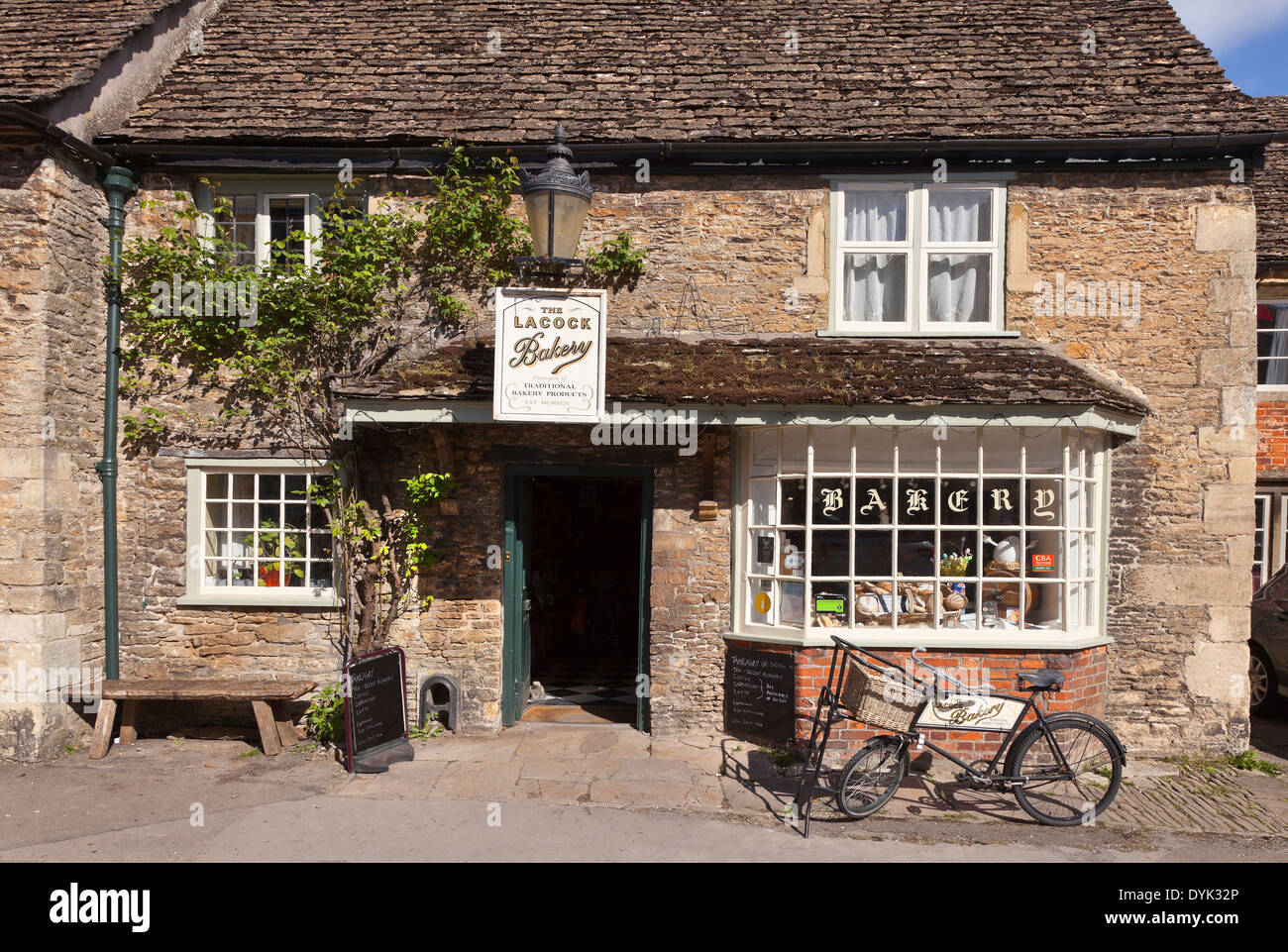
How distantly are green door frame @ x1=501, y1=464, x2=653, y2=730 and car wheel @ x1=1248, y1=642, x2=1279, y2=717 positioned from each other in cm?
661

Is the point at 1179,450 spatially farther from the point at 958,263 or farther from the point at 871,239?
the point at 871,239

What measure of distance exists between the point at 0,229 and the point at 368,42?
4132 millimetres

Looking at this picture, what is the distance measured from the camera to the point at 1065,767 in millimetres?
6145

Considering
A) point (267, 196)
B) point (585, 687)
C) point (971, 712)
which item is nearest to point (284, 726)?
point (585, 687)

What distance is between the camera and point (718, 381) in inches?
287

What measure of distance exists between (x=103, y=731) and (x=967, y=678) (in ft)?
23.8

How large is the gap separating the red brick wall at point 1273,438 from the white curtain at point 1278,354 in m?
0.38

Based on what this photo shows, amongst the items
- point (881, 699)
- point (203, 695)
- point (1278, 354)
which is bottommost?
point (203, 695)

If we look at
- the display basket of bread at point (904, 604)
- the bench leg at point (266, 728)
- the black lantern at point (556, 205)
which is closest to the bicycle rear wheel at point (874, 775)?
the display basket of bread at point (904, 604)

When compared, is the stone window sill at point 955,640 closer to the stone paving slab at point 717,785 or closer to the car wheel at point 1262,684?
the stone paving slab at point 717,785

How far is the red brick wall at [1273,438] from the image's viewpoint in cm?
1102

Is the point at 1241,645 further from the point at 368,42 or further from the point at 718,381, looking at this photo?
the point at 368,42

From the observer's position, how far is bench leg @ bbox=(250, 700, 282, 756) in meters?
7.53

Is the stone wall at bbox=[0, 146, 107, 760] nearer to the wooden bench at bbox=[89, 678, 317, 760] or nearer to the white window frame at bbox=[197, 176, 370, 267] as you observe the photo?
the wooden bench at bbox=[89, 678, 317, 760]
